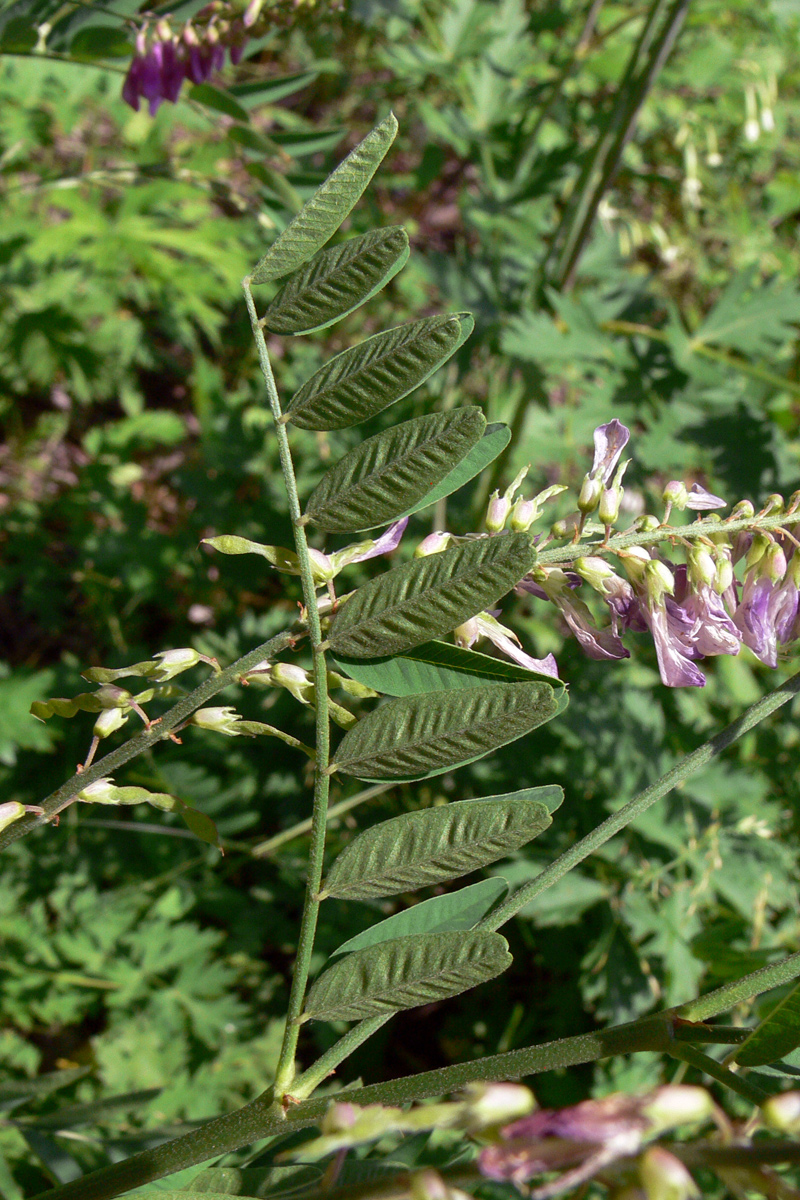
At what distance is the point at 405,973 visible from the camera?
76 cm

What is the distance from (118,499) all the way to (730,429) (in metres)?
1.80

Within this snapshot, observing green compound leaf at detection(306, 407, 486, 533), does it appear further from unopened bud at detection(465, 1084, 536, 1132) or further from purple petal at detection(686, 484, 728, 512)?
unopened bud at detection(465, 1084, 536, 1132)

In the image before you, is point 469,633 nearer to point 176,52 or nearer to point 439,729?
point 439,729

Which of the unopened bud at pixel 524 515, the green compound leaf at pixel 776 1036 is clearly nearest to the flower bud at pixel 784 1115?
the green compound leaf at pixel 776 1036

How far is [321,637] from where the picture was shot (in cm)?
81

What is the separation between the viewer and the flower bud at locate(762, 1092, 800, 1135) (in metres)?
0.40

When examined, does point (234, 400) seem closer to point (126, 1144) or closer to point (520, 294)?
point (520, 294)

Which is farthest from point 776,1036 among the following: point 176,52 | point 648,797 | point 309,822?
point 309,822

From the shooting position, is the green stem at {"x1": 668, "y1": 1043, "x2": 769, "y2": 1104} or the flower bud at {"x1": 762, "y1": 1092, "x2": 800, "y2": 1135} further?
the green stem at {"x1": 668, "y1": 1043, "x2": 769, "y2": 1104}

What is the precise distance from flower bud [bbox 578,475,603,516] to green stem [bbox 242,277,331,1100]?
0.82 ft

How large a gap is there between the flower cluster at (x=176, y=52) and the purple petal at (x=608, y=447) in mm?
803

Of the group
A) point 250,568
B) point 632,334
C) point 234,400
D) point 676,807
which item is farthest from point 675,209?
Result: point 676,807

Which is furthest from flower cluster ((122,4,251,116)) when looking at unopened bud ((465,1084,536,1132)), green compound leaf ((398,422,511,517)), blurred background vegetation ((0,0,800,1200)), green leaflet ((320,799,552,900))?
unopened bud ((465,1084,536,1132))

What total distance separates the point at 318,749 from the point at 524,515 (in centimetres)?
27
